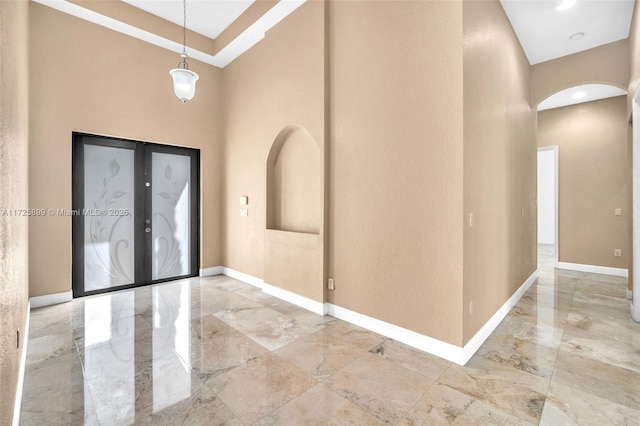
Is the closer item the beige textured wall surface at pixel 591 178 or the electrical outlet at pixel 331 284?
the electrical outlet at pixel 331 284

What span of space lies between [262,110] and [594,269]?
7047mm

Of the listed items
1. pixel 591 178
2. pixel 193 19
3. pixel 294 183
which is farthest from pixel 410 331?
pixel 591 178

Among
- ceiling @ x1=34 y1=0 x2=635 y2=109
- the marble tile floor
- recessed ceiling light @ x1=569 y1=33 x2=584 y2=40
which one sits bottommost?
the marble tile floor

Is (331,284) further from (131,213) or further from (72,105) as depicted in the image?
(72,105)

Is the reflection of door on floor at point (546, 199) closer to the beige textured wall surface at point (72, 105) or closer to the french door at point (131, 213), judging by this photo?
the french door at point (131, 213)

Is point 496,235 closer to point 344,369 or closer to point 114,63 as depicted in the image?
point 344,369

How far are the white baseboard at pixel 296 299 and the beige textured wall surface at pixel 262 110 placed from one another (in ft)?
0.33

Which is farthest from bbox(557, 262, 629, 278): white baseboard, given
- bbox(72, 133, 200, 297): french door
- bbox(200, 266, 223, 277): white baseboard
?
bbox(72, 133, 200, 297): french door

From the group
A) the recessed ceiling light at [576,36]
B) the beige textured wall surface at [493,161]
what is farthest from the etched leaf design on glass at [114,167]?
the recessed ceiling light at [576,36]

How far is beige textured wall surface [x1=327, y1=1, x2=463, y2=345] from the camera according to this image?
2.50m

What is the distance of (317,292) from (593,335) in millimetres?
2959

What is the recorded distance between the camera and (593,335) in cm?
299

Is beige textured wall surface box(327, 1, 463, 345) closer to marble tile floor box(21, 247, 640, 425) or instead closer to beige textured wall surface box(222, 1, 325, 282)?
beige textured wall surface box(222, 1, 325, 282)

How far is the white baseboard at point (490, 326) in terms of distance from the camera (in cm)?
254
